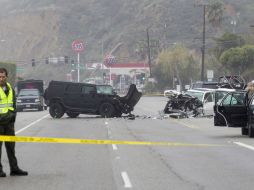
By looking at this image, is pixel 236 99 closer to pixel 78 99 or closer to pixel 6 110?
pixel 6 110

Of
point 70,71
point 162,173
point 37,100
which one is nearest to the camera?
point 162,173

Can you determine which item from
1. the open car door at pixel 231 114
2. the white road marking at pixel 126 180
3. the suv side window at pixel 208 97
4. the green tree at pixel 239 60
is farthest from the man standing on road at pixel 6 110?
the green tree at pixel 239 60

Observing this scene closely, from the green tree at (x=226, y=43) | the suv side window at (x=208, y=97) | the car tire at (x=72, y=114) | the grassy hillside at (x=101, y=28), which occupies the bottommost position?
the car tire at (x=72, y=114)

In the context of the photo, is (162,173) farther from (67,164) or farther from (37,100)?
(37,100)

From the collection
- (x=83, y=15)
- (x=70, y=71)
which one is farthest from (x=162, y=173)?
(x=83, y=15)

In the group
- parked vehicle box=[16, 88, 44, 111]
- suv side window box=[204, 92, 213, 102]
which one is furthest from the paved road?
parked vehicle box=[16, 88, 44, 111]

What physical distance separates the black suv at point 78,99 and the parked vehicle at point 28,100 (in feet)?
46.3

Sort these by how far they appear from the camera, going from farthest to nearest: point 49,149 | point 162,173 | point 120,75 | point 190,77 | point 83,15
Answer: point 83,15 < point 120,75 < point 190,77 < point 49,149 < point 162,173

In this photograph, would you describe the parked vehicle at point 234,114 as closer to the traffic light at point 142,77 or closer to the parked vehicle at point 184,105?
the parked vehicle at point 184,105

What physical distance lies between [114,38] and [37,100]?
391ft

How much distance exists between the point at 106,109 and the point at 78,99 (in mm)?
1647

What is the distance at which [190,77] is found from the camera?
109 metres

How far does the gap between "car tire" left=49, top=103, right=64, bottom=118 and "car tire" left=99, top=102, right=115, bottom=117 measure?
6.94 feet

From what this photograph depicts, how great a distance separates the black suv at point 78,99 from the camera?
1560 inches
